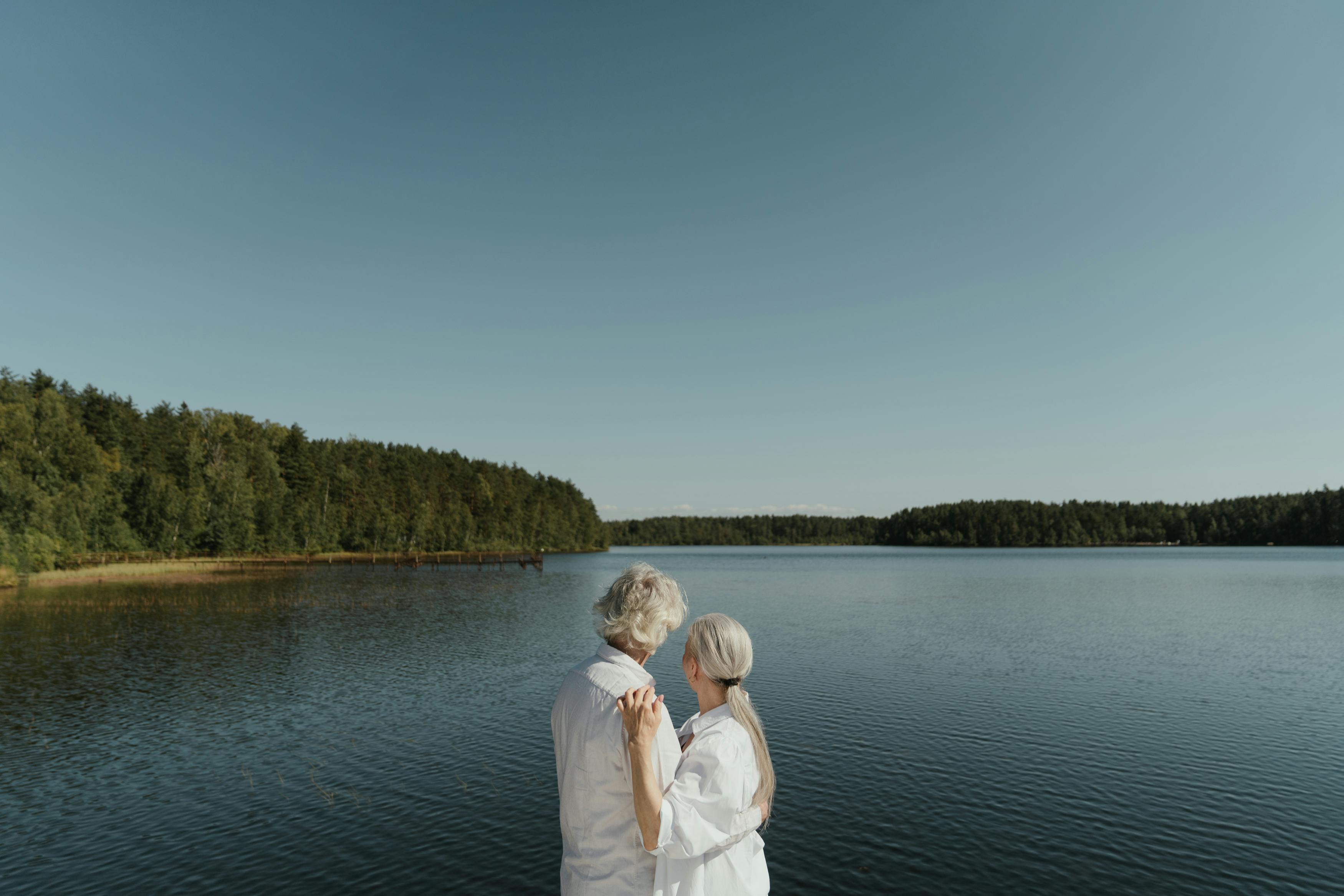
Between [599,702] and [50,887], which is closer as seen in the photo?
[599,702]

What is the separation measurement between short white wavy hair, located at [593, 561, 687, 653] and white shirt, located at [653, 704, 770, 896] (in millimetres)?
512

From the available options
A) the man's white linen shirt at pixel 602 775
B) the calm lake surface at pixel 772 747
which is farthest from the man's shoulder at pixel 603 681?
the calm lake surface at pixel 772 747

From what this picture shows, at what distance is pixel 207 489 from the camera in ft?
286

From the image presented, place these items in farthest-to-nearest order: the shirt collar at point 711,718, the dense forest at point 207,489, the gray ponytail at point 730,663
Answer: the dense forest at point 207,489, the gray ponytail at point 730,663, the shirt collar at point 711,718

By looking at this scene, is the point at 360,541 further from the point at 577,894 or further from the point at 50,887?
the point at 577,894

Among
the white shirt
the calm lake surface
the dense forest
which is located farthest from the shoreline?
the white shirt

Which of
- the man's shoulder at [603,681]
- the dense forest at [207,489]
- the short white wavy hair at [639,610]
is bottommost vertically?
the man's shoulder at [603,681]

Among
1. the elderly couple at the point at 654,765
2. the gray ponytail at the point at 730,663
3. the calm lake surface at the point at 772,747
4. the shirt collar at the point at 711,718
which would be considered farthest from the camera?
the calm lake surface at the point at 772,747

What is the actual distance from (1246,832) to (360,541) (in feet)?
370

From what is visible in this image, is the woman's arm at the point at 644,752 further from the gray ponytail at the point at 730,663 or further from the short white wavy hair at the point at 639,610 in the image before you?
the gray ponytail at the point at 730,663

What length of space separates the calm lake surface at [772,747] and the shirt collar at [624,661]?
885cm

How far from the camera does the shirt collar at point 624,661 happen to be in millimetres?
3439

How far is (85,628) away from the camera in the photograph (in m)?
34.0

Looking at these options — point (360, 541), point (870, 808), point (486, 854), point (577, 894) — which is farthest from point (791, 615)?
point (360, 541)
